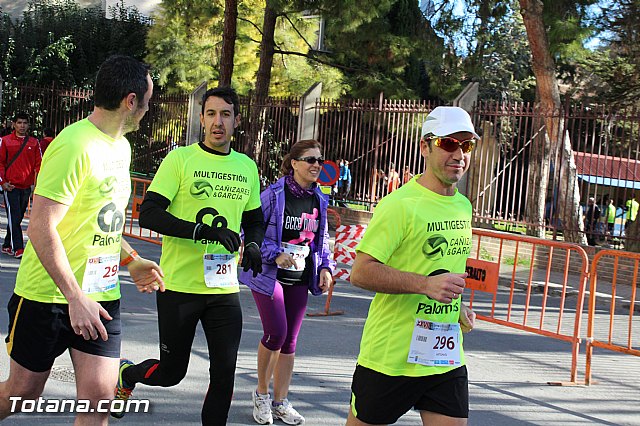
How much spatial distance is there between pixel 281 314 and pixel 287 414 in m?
0.64

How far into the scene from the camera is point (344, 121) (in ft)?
71.9

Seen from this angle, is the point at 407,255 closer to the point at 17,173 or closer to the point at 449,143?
the point at 449,143

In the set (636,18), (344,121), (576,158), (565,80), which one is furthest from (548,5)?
(565,80)

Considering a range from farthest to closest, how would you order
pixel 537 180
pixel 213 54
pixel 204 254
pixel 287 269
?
pixel 213 54 < pixel 537 180 < pixel 287 269 < pixel 204 254

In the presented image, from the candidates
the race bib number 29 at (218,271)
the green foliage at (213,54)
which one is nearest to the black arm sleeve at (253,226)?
the race bib number 29 at (218,271)

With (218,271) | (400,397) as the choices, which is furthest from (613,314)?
(400,397)

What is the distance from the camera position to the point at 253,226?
17.0ft

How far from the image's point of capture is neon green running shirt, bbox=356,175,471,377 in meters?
3.79

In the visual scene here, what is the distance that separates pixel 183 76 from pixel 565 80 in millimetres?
13892

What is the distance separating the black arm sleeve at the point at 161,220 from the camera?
4676 mm

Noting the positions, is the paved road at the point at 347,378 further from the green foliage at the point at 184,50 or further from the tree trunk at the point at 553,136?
the green foliage at the point at 184,50

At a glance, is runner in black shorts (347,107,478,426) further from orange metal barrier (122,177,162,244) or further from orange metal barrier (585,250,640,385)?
orange metal barrier (122,177,162,244)

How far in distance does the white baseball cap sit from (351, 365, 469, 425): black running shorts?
40.7 inches

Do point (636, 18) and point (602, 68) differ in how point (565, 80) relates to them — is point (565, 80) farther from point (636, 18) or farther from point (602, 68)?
point (636, 18)
